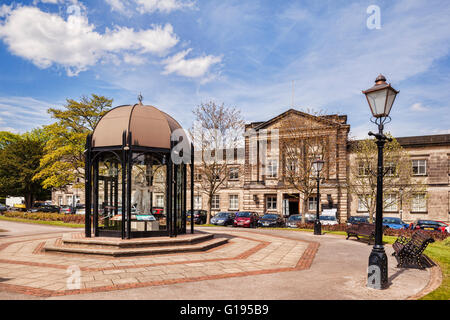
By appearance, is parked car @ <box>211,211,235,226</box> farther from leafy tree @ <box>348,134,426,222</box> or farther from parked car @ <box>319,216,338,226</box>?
leafy tree @ <box>348,134,426,222</box>

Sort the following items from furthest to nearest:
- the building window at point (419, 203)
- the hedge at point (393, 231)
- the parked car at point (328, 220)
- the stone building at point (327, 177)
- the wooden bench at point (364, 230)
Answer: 1. the building window at point (419, 203)
2. the stone building at point (327, 177)
3. the parked car at point (328, 220)
4. the hedge at point (393, 231)
5. the wooden bench at point (364, 230)

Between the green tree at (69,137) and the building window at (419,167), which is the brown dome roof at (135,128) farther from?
the building window at (419,167)

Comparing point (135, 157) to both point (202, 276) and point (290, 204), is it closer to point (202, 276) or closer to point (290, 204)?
point (202, 276)

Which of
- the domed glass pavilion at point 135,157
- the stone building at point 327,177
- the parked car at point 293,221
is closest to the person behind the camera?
the domed glass pavilion at point 135,157

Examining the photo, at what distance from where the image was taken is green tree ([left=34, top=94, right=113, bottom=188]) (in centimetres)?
2941

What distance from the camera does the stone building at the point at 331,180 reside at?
32812 mm

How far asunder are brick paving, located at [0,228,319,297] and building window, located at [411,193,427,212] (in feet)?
90.5

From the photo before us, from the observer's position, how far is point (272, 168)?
39312 mm

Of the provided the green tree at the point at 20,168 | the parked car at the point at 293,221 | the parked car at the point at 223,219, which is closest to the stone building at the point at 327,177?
the parked car at the point at 293,221

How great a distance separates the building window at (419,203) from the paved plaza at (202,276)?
27323mm

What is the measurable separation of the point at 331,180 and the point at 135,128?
Result: 29.1 m
